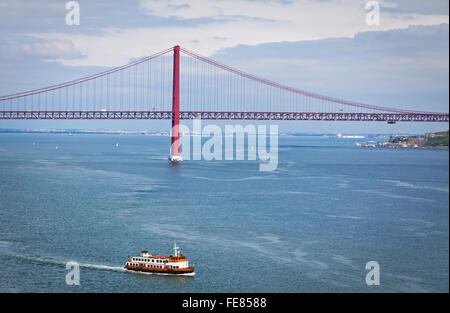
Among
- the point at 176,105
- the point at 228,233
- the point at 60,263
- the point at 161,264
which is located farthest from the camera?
the point at 176,105

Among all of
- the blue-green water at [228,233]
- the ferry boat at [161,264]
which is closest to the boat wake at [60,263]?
the blue-green water at [228,233]

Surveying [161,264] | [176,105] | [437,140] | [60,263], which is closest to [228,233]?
[161,264]

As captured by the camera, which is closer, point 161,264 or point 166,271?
point 166,271

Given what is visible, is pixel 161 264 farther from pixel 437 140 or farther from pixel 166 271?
pixel 437 140
